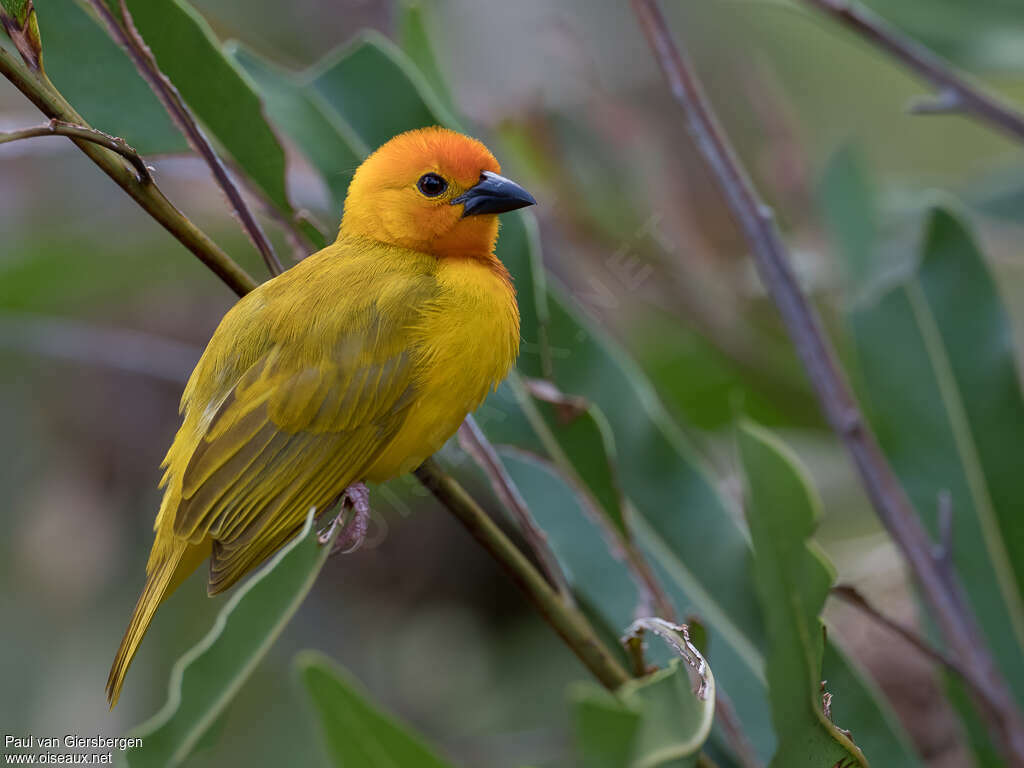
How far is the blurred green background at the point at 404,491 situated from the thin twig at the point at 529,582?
1.51 m

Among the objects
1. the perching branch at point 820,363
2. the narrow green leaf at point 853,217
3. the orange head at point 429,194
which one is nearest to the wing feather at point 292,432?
the orange head at point 429,194

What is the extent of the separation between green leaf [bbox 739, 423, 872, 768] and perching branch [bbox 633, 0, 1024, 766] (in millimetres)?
392

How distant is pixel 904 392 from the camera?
8.59 feet

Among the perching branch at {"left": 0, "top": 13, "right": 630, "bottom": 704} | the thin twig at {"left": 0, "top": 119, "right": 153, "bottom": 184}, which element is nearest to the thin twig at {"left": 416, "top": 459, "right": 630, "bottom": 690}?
the perching branch at {"left": 0, "top": 13, "right": 630, "bottom": 704}

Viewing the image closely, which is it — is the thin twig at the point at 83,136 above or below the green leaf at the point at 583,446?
above

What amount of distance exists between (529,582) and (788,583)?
0.40 m

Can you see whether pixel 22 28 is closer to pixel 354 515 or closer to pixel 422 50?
pixel 354 515

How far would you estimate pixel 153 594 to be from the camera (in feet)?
5.00

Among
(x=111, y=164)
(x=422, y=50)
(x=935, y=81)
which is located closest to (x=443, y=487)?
(x=111, y=164)

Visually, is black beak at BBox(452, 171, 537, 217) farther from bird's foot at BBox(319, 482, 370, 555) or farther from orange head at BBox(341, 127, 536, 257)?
bird's foot at BBox(319, 482, 370, 555)

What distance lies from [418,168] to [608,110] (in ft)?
5.69

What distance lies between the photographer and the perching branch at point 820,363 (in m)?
1.91

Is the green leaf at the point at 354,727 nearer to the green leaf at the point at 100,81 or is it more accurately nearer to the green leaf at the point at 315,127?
the green leaf at the point at 100,81

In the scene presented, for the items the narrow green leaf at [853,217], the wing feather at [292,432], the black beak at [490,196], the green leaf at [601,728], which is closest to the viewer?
the green leaf at [601,728]
